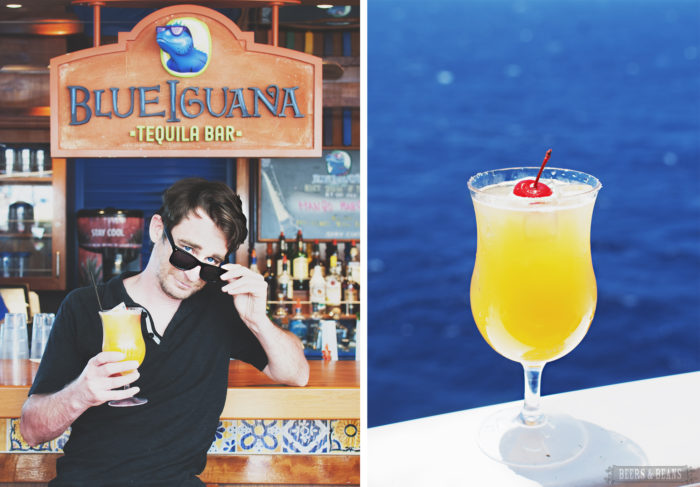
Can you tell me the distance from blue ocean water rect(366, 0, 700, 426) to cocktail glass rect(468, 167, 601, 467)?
78 centimetres

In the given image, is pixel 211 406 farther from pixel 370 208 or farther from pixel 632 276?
pixel 632 276

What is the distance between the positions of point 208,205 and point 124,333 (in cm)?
50

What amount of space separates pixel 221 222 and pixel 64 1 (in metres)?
1.08

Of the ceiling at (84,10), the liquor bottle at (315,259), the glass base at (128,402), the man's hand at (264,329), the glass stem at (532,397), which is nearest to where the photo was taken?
the glass stem at (532,397)

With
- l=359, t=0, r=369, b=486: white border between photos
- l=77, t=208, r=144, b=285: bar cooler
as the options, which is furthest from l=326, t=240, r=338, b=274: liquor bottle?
l=359, t=0, r=369, b=486: white border between photos

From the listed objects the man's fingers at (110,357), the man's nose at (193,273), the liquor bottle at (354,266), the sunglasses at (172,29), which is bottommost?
the man's fingers at (110,357)

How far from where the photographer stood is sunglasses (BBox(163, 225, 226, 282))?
2.21 m

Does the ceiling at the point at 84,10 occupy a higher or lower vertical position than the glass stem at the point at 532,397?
higher

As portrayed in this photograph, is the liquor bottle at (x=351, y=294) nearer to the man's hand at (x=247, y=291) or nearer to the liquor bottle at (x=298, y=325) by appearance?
the liquor bottle at (x=298, y=325)

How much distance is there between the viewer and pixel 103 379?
209cm

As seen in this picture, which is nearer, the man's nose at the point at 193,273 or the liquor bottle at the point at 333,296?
the man's nose at the point at 193,273

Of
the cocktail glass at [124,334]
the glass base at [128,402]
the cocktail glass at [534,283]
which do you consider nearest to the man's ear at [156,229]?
the cocktail glass at [124,334]

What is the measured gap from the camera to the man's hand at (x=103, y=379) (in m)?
2.06

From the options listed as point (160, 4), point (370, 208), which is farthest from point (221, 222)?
point (160, 4)
